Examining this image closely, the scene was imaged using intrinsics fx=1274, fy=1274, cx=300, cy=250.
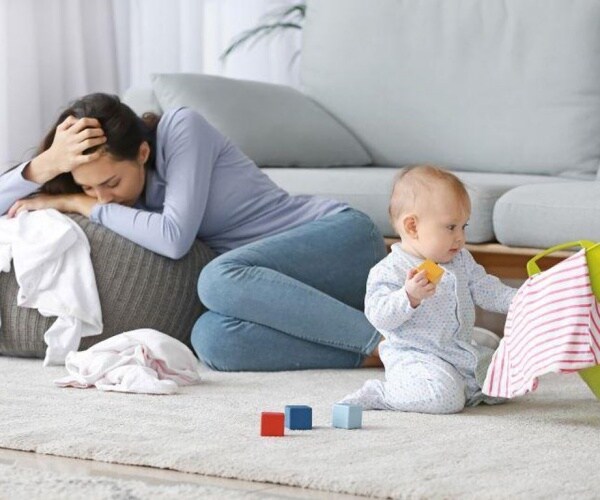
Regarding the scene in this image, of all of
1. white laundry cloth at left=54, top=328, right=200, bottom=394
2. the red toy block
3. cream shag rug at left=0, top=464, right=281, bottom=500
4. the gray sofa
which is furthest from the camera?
the gray sofa

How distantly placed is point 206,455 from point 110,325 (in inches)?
41.4

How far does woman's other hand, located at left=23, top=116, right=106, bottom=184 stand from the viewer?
8.71ft

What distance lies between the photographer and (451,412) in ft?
7.01

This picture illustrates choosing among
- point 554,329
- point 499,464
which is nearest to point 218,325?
point 554,329

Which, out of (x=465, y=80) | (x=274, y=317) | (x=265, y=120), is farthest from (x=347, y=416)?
(x=465, y=80)

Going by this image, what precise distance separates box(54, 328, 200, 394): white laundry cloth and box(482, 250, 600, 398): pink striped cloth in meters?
0.63

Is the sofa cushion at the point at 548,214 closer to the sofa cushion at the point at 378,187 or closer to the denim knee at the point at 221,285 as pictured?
the sofa cushion at the point at 378,187

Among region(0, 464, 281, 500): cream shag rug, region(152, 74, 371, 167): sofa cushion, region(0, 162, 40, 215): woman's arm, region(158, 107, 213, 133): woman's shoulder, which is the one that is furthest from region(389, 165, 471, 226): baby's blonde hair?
region(152, 74, 371, 167): sofa cushion

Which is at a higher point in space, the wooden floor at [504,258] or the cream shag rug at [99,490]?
the cream shag rug at [99,490]

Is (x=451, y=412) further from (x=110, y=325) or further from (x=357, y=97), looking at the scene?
(x=357, y=97)

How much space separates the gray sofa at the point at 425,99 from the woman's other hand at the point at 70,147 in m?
0.71

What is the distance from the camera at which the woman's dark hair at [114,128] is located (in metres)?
2.68

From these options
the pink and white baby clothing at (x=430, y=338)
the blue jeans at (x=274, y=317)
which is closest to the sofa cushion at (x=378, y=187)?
the blue jeans at (x=274, y=317)

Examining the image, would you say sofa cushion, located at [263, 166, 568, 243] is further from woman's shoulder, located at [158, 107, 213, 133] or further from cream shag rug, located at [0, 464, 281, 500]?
cream shag rug, located at [0, 464, 281, 500]
